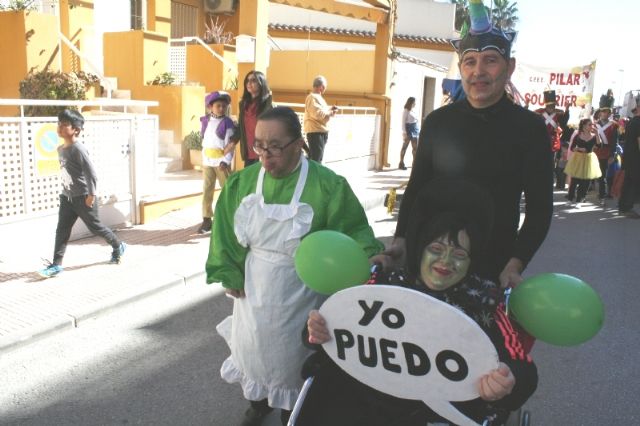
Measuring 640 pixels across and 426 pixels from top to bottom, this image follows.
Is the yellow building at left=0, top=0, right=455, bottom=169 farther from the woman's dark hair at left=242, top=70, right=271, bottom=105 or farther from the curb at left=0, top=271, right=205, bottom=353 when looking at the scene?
the curb at left=0, top=271, right=205, bottom=353

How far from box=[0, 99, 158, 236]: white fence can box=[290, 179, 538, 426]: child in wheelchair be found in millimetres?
5135

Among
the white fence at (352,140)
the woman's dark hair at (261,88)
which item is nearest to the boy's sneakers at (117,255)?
the woman's dark hair at (261,88)

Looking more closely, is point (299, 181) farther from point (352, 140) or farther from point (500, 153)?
point (352, 140)

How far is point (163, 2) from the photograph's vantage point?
14430 millimetres

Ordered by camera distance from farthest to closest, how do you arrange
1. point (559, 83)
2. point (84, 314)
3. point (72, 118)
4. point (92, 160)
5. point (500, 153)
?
1. point (559, 83)
2. point (92, 160)
3. point (72, 118)
4. point (84, 314)
5. point (500, 153)

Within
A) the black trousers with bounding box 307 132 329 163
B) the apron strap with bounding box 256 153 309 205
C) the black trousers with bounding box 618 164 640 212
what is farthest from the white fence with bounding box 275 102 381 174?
the apron strap with bounding box 256 153 309 205

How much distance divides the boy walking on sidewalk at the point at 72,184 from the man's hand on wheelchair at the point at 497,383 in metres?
4.59

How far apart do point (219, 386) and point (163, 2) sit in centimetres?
1298

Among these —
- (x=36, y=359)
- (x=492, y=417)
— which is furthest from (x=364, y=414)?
(x=36, y=359)

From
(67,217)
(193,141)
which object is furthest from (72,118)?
(193,141)

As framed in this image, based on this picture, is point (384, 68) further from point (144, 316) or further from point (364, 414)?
point (364, 414)

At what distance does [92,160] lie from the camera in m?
6.84

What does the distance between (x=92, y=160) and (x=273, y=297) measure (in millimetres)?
5021

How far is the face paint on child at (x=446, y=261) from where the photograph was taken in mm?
1961
